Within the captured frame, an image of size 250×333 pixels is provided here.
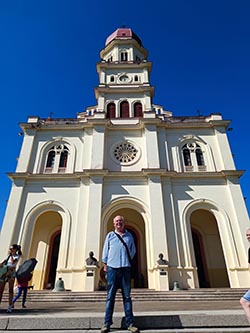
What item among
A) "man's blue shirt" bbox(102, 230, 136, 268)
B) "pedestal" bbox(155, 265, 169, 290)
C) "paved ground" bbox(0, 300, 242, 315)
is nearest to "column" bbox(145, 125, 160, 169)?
Result: "pedestal" bbox(155, 265, 169, 290)

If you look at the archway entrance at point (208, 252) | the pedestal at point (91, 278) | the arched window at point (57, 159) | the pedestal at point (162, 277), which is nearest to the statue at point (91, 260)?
the pedestal at point (91, 278)

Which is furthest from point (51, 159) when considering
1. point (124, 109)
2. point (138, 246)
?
point (138, 246)

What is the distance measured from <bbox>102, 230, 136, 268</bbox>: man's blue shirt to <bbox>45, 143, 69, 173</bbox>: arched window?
46.9 ft

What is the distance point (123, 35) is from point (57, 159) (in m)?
19.5

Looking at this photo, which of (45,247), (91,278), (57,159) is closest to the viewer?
(91,278)

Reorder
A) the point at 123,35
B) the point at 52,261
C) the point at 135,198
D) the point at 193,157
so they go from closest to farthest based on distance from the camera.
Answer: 1. the point at 135,198
2. the point at 52,261
3. the point at 193,157
4. the point at 123,35

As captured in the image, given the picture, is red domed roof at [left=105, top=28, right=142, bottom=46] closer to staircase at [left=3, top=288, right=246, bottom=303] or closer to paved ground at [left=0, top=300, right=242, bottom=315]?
staircase at [left=3, top=288, right=246, bottom=303]

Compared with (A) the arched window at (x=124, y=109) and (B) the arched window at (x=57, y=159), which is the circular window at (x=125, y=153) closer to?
(A) the arched window at (x=124, y=109)

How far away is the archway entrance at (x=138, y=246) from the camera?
15.3m

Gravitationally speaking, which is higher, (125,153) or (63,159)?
(125,153)

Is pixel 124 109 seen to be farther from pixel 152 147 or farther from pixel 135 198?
pixel 135 198

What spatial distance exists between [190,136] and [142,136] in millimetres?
4181

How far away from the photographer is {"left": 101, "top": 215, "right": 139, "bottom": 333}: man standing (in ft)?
12.0

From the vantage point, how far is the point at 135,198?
620 inches
